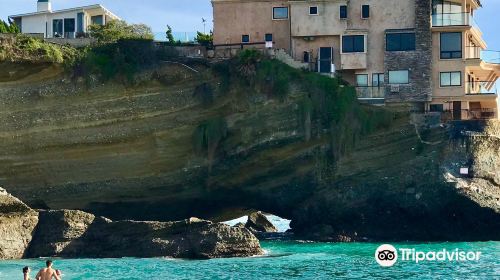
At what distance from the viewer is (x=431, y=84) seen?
62062 mm

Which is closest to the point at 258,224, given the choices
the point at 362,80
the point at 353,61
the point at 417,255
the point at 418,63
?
the point at 362,80

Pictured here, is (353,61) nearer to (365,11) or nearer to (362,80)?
(362,80)

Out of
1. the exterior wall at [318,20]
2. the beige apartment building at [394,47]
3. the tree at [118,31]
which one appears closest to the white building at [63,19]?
the tree at [118,31]

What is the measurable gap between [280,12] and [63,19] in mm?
13650

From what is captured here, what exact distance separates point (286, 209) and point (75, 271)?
18387 mm

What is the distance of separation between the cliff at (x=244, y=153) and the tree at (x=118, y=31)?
290cm

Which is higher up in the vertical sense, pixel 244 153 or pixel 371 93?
pixel 371 93

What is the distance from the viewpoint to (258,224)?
73000 mm

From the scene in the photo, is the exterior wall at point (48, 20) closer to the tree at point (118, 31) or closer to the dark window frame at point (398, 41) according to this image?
the tree at point (118, 31)

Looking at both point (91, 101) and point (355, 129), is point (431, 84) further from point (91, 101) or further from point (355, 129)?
point (91, 101)

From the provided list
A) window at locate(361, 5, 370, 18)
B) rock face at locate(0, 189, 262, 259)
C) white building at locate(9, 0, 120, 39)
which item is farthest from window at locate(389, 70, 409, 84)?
white building at locate(9, 0, 120, 39)

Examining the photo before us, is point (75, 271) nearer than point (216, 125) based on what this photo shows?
Yes

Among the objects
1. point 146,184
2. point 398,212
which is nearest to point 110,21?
point 146,184

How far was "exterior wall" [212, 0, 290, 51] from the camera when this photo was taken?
65.1 meters
